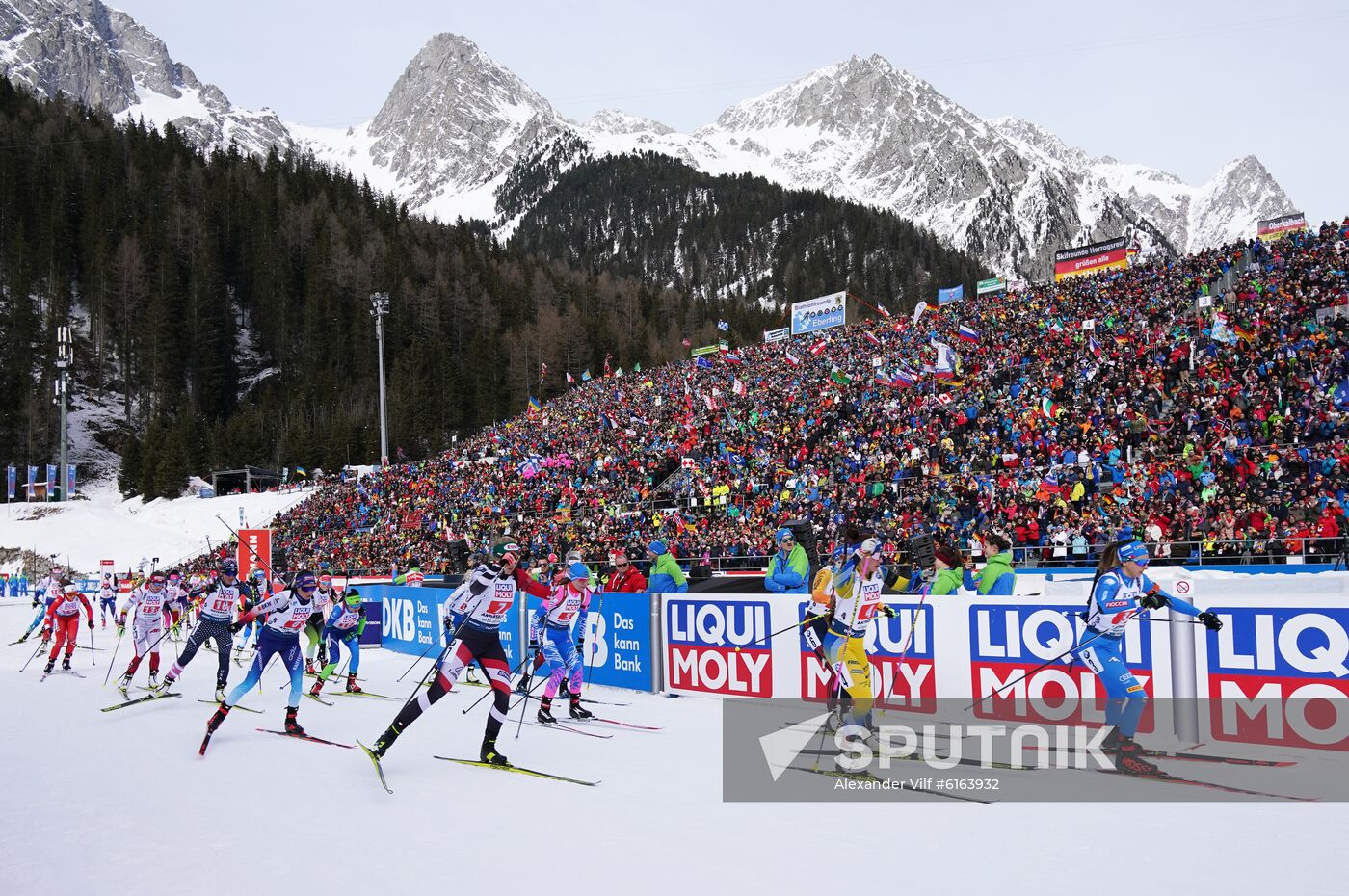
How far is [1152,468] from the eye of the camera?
20.2 m

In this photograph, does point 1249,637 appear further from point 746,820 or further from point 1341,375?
point 1341,375

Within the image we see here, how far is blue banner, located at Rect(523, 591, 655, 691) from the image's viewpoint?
13961mm

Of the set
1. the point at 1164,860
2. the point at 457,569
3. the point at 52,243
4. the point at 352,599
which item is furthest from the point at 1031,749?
the point at 52,243

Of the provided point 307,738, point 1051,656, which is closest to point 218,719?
point 307,738

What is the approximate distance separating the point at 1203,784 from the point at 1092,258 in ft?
136

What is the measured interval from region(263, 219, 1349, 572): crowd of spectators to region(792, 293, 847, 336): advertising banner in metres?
6.60

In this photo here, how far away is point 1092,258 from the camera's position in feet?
144

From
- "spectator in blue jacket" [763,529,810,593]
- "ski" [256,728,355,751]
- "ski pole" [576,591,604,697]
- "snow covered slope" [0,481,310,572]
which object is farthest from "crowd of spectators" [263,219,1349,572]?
"snow covered slope" [0,481,310,572]

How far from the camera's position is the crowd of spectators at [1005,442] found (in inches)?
758

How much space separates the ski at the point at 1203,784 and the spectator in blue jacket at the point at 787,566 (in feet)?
12.7

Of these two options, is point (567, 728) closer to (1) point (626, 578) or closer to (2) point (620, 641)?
(2) point (620, 641)

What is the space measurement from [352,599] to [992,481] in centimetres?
1441

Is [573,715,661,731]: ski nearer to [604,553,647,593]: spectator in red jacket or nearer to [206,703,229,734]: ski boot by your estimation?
[604,553,647,593]: spectator in red jacket

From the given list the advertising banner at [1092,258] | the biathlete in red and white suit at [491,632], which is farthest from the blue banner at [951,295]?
the biathlete in red and white suit at [491,632]
